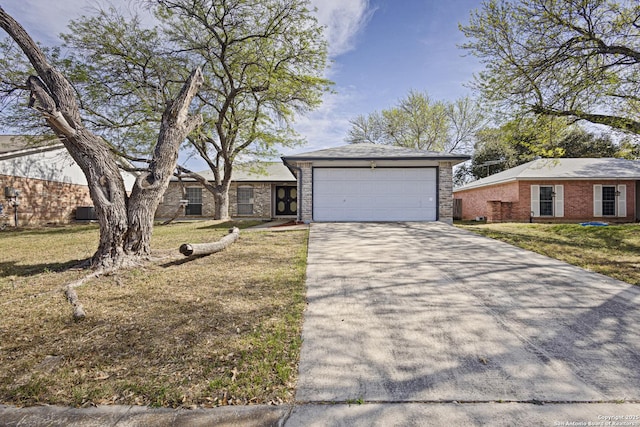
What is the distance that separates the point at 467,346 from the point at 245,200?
18034mm

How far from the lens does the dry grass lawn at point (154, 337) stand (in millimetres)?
2080

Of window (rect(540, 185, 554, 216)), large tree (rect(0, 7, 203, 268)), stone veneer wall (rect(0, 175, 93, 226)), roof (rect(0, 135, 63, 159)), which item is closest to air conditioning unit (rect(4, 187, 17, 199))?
stone veneer wall (rect(0, 175, 93, 226))

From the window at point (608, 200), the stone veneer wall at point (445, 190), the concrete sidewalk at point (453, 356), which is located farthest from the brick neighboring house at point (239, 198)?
the window at point (608, 200)

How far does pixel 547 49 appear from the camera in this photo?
28.4 feet

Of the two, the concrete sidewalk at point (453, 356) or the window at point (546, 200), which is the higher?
the window at point (546, 200)

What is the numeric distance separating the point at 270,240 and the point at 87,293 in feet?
15.0

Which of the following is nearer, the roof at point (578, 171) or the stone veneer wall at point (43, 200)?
the stone veneer wall at point (43, 200)

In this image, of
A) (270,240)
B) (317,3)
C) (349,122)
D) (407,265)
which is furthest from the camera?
(349,122)

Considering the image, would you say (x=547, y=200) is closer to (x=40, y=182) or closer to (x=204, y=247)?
(x=204, y=247)

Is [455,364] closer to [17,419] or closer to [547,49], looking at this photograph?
[17,419]

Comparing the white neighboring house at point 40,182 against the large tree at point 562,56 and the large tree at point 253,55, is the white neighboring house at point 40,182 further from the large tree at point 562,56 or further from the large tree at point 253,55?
the large tree at point 562,56

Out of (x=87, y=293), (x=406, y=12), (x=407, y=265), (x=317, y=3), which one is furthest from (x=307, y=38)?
(x=87, y=293)

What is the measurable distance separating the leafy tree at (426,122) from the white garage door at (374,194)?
14636 mm

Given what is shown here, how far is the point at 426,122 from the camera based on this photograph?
80.4 feet
